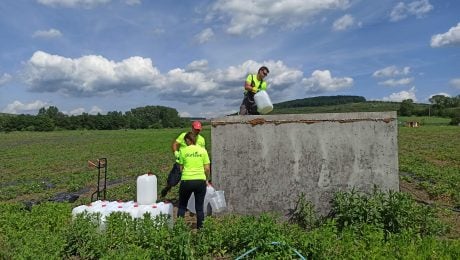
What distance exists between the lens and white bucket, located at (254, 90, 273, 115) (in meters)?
8.76

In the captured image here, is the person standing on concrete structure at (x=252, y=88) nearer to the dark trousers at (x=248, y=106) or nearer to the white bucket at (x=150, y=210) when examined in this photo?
the dark trousers at (x=248, y=106)

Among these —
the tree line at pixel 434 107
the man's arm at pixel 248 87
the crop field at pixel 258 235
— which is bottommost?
the crop field at pixel 258 235

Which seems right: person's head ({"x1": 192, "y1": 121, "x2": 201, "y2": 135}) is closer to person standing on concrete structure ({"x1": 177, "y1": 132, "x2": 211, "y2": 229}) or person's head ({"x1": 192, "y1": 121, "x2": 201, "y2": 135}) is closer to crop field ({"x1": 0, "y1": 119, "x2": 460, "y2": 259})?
person standing on concrete structure ({"x1": 177, "y1": 132, "x2": 211, "y2": 229})

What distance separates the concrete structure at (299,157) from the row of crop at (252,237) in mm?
420

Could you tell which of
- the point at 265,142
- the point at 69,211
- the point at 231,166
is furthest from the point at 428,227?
the point at 69,211

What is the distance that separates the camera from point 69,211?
775 cm

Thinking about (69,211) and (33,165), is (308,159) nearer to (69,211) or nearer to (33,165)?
(69,211)

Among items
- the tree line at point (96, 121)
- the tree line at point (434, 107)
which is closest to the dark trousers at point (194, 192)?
the tree line at point (96, 121)

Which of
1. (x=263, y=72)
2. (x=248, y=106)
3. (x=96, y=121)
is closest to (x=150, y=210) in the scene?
(x=248, y=106)

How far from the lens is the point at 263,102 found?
8.76 meters

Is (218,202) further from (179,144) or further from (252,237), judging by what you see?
(252,237)

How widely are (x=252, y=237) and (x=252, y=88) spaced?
412 centimetres

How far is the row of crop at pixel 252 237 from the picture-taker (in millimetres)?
5039

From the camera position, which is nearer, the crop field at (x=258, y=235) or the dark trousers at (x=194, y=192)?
the crop field at (x=258, y=235)
